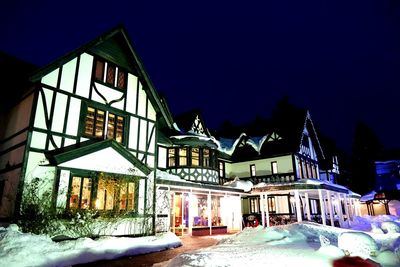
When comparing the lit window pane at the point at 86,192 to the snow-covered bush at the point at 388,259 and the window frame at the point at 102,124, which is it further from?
the snow-covered bush at the point at 388,259

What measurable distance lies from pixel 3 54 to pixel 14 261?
11.8 meters

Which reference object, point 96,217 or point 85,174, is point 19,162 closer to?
point 85,174

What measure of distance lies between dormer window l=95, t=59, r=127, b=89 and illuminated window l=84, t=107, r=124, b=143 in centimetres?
168

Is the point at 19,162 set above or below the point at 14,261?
above

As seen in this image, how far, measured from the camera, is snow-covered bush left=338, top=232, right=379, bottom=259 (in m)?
5.53

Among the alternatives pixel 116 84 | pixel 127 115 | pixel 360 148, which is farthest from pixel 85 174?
pixel 360 148

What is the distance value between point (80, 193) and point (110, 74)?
6.48 metres

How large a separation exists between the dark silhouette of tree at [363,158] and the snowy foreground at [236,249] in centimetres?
3883

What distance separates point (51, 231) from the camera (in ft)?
33.1

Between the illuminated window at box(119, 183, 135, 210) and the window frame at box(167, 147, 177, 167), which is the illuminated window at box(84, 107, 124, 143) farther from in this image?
the window frame at box(167, 147, 177, 167)

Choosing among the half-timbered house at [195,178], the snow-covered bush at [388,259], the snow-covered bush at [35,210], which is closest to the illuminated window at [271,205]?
the half-timbered house at [195,178]

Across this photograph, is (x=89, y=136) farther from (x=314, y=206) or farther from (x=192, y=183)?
(x=314, y=206)

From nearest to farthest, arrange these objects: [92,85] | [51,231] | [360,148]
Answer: [51,231] → [92,85] → [360,148]

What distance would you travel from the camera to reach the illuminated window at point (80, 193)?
37.5 feet
